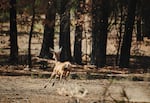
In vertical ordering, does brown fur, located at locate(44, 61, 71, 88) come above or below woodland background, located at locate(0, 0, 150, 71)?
below

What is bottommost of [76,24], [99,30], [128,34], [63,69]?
[63,69]

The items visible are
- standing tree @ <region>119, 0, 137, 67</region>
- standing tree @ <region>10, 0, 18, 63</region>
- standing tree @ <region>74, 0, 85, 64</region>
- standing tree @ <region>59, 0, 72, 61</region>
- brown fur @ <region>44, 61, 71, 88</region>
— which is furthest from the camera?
standing tree @ <region>74, 0, 85, 64</region>

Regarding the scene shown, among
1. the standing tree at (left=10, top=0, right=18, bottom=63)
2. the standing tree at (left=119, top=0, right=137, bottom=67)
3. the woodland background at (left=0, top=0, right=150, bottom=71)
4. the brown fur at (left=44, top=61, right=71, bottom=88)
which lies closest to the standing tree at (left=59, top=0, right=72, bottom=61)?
the woodland background at (left=0, top=0, right=150, bottom=71)

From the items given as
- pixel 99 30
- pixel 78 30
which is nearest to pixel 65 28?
pixel 78 30

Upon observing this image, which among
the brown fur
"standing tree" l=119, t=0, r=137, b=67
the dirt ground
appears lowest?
the dirt ground

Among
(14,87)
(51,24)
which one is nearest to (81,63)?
(51,24)

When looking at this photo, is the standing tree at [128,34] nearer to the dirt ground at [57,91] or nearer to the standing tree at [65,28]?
the standing tree at [65,28]

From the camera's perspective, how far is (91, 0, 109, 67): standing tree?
78.0ft

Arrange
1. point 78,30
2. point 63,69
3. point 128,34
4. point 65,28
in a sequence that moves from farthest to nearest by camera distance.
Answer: point 78,30 < point 65,28 < point 128,34 < point 63,69

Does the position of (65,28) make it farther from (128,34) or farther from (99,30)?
(128,34)

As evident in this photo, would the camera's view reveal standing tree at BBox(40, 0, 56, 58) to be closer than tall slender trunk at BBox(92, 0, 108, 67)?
Yes

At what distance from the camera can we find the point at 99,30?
24.0 meters

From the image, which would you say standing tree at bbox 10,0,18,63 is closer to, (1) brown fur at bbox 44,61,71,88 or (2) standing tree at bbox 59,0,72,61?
(2) standing tree at bbox 59,0,72,61

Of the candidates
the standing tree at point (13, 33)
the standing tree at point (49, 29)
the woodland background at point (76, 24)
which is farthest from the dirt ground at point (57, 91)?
the standing tree at point (13, 33)
